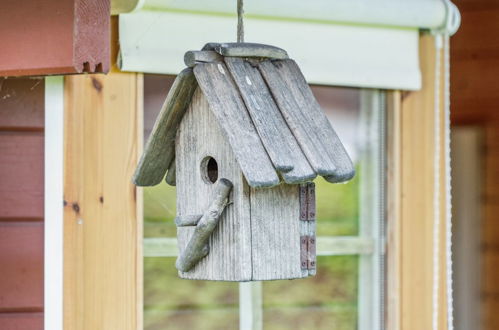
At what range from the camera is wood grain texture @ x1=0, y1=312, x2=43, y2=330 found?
7.67 ft

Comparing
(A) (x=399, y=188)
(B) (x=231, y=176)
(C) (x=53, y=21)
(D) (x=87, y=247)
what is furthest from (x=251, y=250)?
(A) (x=399, y=188)

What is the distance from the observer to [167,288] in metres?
2.56

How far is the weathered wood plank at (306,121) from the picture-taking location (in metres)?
1.55

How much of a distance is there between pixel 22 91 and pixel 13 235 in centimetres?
34

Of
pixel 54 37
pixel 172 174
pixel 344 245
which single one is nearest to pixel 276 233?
pixel 172 174

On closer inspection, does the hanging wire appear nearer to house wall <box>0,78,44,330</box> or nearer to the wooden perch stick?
the wooden perch stick

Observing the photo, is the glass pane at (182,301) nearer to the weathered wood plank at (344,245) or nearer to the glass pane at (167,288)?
the glass pane at (167,288)

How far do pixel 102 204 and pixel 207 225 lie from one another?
0.84 meters

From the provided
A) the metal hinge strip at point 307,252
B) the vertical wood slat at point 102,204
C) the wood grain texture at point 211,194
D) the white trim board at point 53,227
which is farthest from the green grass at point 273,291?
the metal hinge strip at point 307,252

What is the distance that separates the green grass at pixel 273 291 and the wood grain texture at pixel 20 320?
0.30 metres

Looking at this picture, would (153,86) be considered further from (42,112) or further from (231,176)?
(231,176)

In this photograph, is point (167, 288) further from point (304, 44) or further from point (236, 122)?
point (236, 122)

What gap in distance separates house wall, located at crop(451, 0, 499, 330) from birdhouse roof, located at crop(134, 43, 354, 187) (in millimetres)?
2475

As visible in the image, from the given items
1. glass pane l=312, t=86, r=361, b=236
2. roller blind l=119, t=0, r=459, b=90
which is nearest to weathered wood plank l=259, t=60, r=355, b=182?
roller blind l=119, t=0, r=459, b=90
